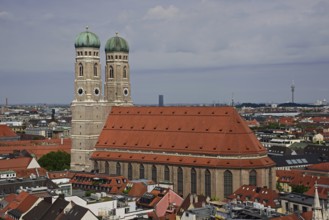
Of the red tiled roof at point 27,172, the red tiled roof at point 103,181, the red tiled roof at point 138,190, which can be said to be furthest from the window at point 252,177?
the red tiled roof at point 27,172

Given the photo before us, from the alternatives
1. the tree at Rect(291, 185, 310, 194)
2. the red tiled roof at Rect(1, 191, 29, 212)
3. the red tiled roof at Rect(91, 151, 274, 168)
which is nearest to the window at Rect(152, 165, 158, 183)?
the red tiled roof at Rect(91, 151, 274, 168)

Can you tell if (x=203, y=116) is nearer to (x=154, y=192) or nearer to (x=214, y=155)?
(x=214, y=155)

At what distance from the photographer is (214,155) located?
10300cm

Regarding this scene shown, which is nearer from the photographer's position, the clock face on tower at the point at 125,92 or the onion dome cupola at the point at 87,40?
the onion dome cupola at the point at 87,40

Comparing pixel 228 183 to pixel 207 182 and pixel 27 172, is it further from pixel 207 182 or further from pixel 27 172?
pixel 27 172

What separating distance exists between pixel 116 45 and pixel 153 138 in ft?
90.1

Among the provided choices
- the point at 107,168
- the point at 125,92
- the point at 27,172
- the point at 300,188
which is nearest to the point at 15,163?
the point at 27,172

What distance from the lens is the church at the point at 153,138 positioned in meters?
102

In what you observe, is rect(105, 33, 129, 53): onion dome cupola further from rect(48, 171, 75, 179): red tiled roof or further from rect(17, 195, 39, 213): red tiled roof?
→ rect(17, 195, 39, 213): red tiled roof

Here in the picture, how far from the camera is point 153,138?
4535 inches

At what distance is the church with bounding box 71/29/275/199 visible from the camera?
102 m

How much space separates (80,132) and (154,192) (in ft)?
141

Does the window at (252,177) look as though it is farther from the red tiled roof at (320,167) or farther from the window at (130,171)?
the red tiled roof at (320,167)

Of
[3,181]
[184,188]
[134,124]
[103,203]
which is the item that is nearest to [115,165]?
[134,124]
